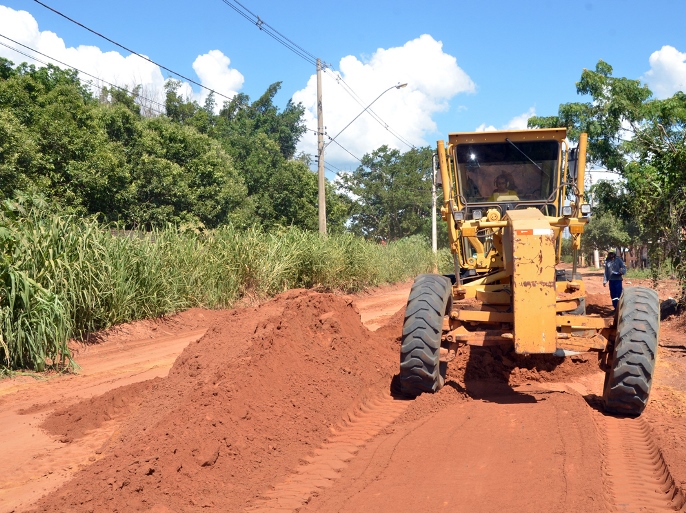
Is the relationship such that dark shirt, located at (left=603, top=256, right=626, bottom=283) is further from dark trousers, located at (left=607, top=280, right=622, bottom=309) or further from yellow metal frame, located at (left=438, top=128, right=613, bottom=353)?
yellow metal frame, located at (left=438, top=128, right=613, bottom=353)

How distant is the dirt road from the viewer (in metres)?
4.59

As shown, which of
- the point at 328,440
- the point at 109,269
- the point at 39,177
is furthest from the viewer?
the point at 39,177

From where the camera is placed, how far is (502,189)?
29.9ft

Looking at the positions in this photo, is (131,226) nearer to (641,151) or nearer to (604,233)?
(641,151)

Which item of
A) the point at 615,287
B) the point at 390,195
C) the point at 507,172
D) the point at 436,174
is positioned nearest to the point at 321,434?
the point at 436,174

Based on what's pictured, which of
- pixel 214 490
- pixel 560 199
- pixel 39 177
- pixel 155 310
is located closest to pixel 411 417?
pixel 214 490

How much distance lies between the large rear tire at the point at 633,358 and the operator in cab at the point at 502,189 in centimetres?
265

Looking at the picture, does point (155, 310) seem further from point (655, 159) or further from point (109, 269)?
point (655, 159)

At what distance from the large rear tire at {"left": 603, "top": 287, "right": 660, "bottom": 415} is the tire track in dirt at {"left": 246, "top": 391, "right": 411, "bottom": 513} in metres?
2.14

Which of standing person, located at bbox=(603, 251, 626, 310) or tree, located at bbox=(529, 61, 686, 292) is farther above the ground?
tree, located at bbox=(529, 61, 686, 292)

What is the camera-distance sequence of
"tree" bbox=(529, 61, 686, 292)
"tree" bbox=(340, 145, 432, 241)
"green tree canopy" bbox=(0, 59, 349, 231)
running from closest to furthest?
"tree" bbox=(529, 61, 686, 292) < "green tree canopy" bbox=(0, 59, 349, 231) < "tree" bbox=(340, 145, 432, 241)

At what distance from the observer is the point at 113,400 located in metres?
7.29

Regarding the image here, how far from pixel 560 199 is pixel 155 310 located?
8161 mm

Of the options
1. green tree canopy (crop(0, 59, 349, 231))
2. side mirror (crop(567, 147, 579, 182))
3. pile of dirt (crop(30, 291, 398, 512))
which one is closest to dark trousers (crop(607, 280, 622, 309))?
side mirror (crop(567, 147, 579, 182))
